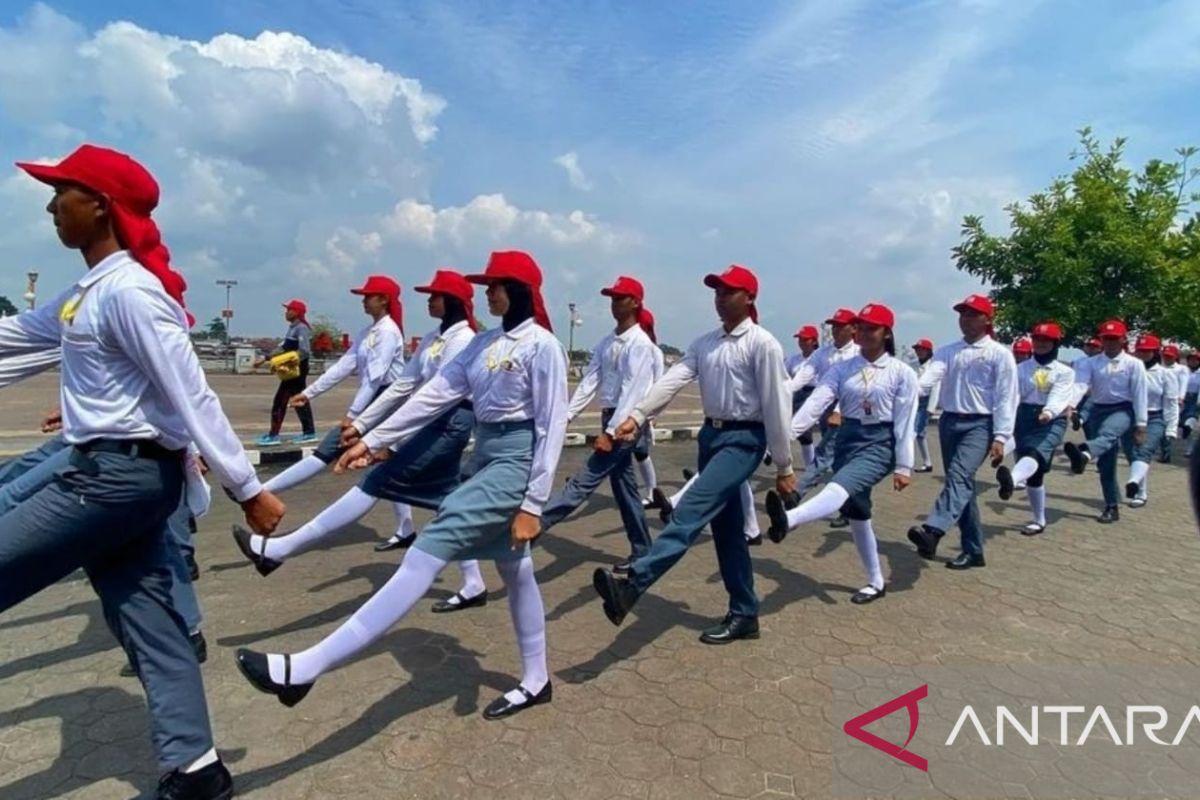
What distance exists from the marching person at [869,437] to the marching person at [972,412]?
0.68m

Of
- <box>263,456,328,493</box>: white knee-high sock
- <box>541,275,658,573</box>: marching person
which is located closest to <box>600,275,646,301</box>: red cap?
<box>541,275,658,573</box>: marching person

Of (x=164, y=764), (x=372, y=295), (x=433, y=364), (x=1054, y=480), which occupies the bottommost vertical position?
(x=1054, y=480)

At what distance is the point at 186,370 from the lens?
2.22m

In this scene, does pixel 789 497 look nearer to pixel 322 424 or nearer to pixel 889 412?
pixel 889 412

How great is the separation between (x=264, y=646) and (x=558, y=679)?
1573 millimetres

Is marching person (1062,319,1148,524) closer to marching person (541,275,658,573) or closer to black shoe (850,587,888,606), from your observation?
black shoe (850,587,888,606)

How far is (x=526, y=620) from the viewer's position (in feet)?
10.4

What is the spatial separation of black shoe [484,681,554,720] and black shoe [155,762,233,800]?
1.04 meters

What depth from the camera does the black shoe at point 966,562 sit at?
5.65 m

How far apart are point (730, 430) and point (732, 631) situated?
1.11 m

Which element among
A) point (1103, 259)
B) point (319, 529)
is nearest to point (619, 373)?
point (319, 529)

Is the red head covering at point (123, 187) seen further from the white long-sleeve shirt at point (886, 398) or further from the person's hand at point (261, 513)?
the white long-sleeve shirt at point (886, 398)

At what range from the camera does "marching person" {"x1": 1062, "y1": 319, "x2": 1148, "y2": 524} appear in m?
7.52

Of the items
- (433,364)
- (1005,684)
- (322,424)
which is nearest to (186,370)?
(433,364)
